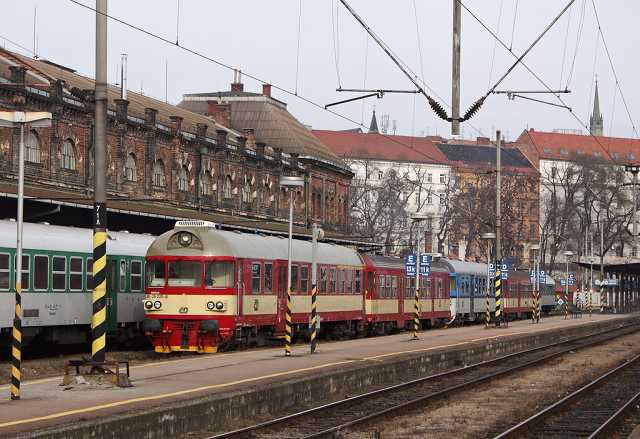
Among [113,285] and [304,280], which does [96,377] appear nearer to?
[113,285]

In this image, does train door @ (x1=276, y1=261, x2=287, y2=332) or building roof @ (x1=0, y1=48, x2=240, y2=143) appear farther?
building roof @ (x1=0, y1=48, x2=240, y2=143)

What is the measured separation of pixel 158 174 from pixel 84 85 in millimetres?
6387

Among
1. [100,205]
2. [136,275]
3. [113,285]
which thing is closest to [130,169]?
[136,275]

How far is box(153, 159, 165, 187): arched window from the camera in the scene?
2613 inches

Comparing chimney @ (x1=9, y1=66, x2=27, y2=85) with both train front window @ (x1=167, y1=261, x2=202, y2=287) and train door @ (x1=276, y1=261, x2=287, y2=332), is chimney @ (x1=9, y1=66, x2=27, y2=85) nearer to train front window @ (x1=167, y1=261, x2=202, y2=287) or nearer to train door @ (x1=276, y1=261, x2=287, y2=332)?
train door @ (x1=276, y1=261, x2=287, y2=332)

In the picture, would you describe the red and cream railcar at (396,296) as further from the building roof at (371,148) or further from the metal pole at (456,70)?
the building roof at (371,148)

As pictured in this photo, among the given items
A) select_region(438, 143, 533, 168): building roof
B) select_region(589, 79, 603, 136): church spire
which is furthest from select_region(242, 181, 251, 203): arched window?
select_region(589, 79, 603, 136): church spire

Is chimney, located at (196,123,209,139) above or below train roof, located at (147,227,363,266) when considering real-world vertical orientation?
above

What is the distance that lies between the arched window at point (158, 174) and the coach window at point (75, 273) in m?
36.6

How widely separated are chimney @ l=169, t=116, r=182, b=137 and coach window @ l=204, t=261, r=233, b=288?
38.8m

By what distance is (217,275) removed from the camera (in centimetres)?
2983

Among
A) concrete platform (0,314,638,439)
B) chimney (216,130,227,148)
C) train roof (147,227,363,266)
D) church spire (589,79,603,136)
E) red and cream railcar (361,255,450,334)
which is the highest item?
church spire (589,79,603,136)

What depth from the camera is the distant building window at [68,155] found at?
56844mm

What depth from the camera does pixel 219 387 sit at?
19375 mm
